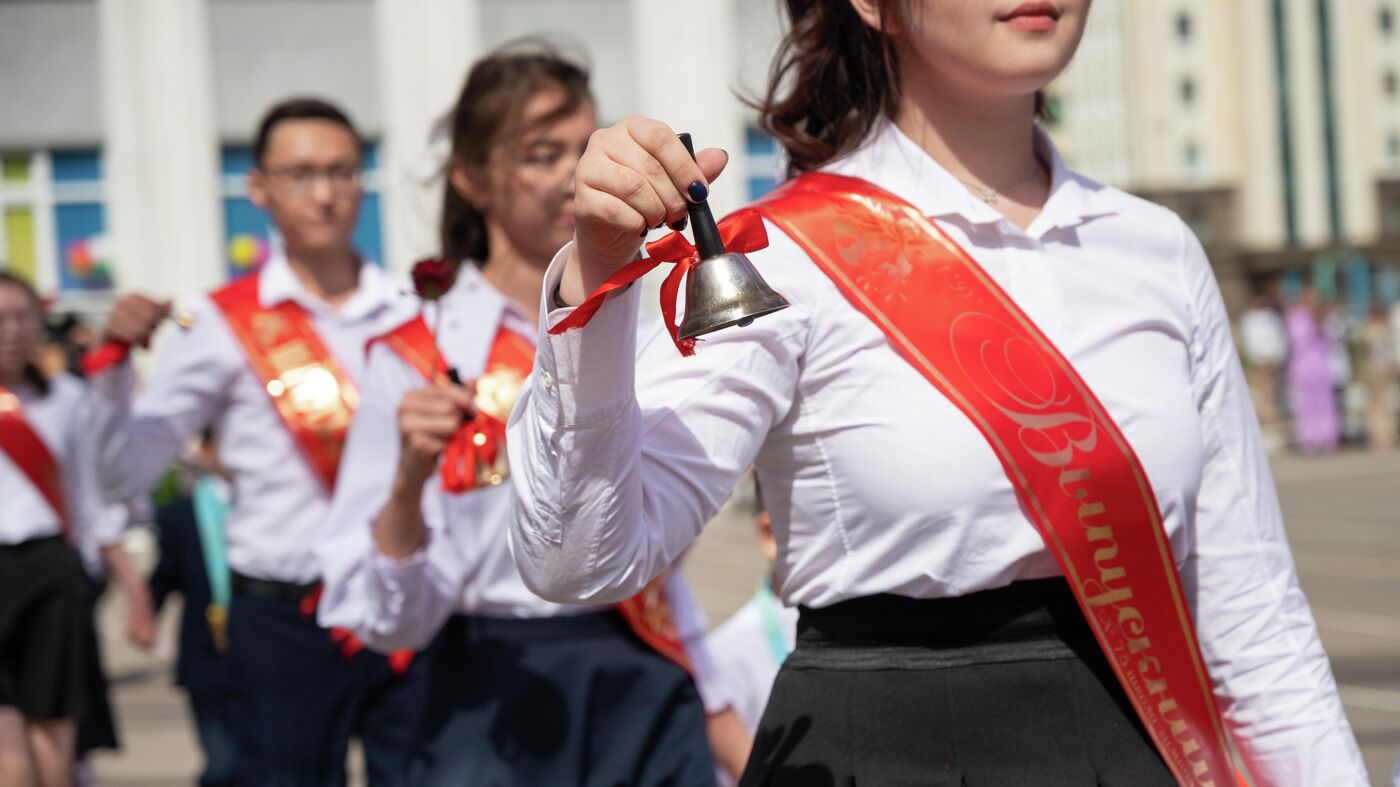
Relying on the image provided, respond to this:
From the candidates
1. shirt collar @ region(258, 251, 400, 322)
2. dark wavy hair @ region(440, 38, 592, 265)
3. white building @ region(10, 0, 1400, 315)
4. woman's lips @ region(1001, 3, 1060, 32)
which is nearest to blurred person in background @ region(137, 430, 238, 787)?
shirt collar @ region(258, 251, 400, 322)

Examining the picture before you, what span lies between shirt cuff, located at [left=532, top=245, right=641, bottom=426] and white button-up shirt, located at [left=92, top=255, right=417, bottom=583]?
303 centimetres

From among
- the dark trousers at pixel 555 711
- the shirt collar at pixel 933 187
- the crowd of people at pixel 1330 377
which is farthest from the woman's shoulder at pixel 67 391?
the crowd of people at pixel 1330 377

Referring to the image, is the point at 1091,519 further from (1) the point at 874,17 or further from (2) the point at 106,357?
(2) the point at 106,357

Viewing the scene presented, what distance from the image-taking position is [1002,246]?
2.13 metres

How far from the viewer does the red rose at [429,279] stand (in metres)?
3.15

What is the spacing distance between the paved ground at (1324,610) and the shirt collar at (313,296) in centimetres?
287

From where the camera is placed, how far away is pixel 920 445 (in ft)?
6.31

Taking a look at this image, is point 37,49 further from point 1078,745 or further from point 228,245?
point 1078,745

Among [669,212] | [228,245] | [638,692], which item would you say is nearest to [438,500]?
[638,692]

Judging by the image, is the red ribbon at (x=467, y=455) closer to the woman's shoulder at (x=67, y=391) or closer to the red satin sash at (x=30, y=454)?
the red satin sash at (x=30, y=454)

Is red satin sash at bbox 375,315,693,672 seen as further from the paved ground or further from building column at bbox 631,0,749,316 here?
building column at bbox 631,0,749,316

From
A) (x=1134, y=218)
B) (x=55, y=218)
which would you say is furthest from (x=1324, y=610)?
(x=55, y=218)

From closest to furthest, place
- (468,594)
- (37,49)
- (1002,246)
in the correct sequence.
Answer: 1. (1002,246)
2. (468,594)
3. (37,49)

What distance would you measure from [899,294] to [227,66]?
19.1 m
